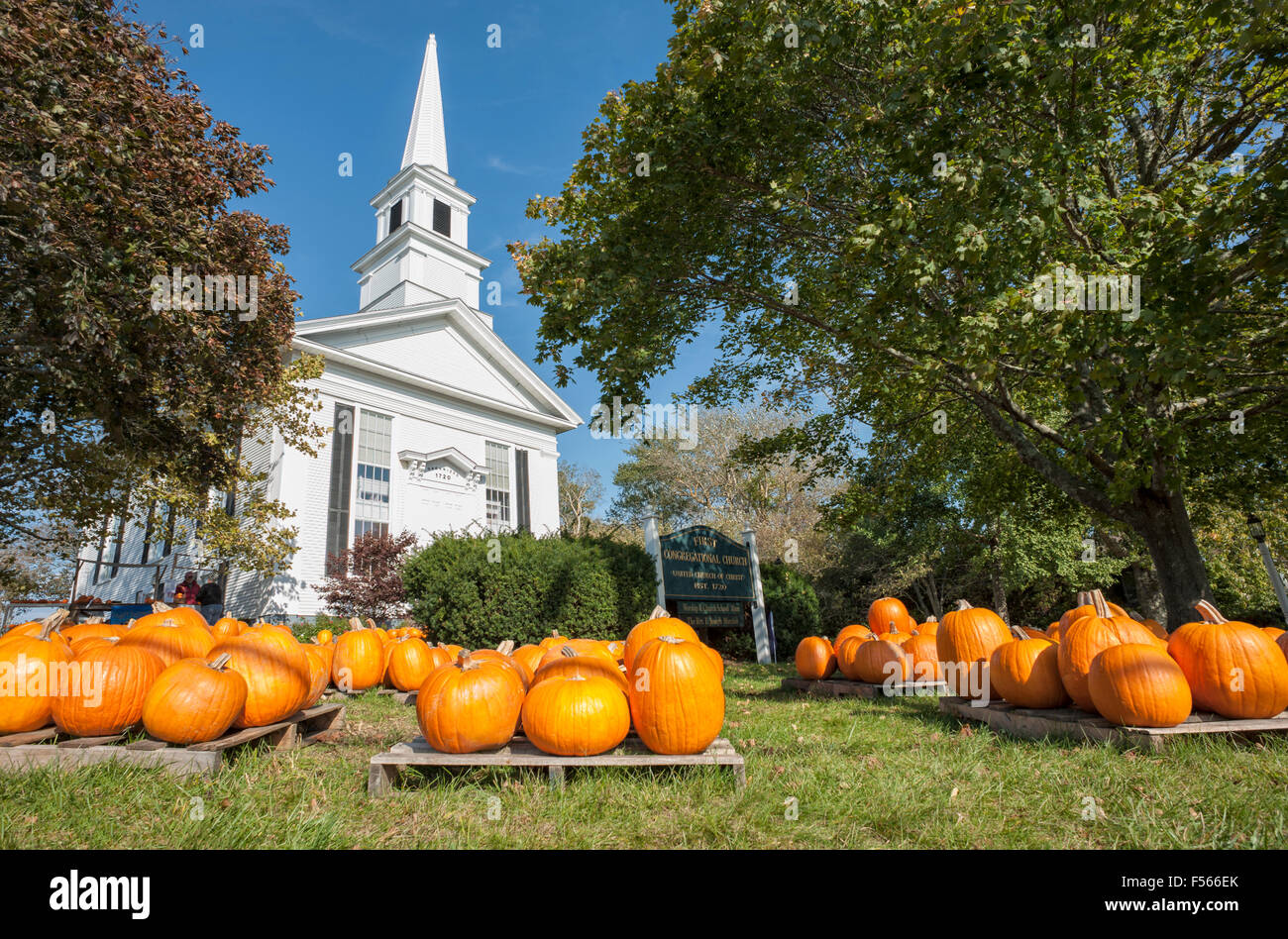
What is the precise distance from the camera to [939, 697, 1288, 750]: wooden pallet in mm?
3465

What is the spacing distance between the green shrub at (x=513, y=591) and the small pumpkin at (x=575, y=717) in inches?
259

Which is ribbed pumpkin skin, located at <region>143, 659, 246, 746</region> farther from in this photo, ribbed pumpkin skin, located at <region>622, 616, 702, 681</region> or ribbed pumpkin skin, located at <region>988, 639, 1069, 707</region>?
ribbed pumpkin skin, located at <region>988, 639, 1069, 707</region>

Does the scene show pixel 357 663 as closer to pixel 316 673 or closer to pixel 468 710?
pixel 316 673

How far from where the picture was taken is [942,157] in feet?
21.7

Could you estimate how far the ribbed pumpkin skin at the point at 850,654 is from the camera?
22.0 ft

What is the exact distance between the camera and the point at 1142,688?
352 centimetres

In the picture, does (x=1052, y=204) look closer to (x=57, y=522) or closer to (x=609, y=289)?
(x=609, y=289)

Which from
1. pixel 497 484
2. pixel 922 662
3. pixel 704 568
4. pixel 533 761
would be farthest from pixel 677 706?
pixel 497 484

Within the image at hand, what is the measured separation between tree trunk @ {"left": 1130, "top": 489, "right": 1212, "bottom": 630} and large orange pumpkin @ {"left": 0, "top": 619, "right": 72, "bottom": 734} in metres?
9.68

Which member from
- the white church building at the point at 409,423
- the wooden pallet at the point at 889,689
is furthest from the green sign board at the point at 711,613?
the wooden pallet at the point at 889,689

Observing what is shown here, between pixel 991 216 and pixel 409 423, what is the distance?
15338 mm

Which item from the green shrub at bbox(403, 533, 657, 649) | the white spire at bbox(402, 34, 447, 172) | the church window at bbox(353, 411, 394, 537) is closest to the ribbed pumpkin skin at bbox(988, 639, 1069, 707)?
the green shrub at bbox(403, 533, 657, 649)

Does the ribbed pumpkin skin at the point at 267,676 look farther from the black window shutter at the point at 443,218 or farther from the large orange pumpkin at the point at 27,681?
the black window shutter at the point at 443,218
